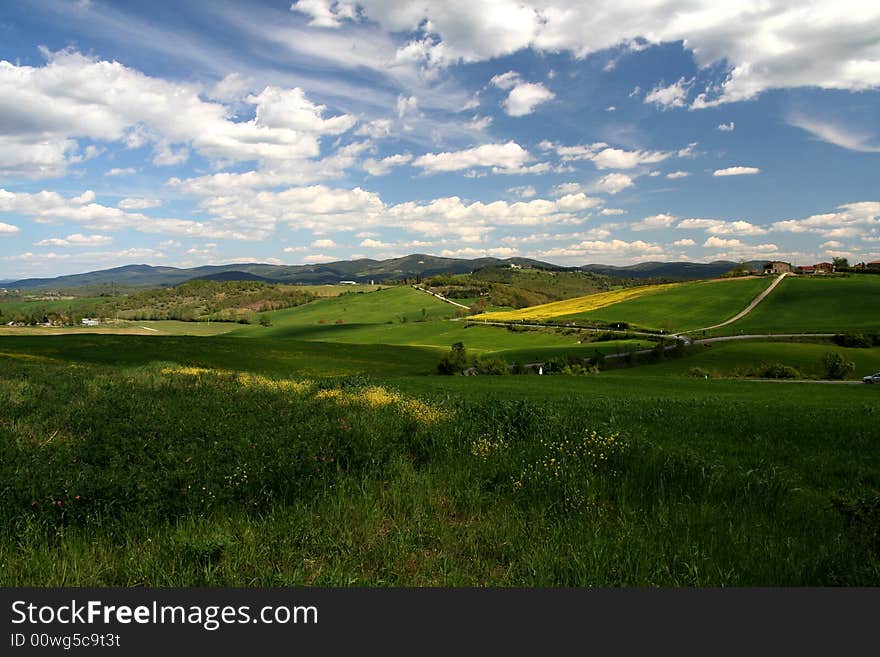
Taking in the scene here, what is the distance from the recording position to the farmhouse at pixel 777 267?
154875 mm

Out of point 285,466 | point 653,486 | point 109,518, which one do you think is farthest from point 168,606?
point 653,486

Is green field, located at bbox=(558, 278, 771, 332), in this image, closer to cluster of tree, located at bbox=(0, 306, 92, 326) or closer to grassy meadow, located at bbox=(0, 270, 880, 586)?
grassy meadow, located at bbox=(0, 270, 880, 586)

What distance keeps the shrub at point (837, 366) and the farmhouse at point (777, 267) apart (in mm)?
119999

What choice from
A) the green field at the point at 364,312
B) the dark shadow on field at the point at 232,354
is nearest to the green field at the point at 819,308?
the dark shadow on field at the point at 232,354

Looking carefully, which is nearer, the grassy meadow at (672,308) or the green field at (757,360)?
the green field at (757,360)

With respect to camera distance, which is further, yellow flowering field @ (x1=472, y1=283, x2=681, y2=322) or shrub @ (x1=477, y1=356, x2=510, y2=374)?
yellow flowering field @ (x1=472, y1=283, x2=681, y2=322)

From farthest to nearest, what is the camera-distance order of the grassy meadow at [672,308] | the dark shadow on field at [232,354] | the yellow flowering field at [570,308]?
the yellow flowering field at [570,308]
the grassy meadow at [672,308]
the dark shadow on field at [232,354]

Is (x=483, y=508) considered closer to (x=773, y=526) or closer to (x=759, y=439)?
(x=773, y=526)

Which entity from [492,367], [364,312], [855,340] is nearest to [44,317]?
[364,312]

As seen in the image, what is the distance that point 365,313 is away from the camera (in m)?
168

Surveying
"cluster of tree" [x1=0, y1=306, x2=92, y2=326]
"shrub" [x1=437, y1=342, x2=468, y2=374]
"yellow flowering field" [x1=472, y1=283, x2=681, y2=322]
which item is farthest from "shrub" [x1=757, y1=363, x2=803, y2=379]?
"cluster of tree" [x1=0, y1=306, x2=92, y2=326]

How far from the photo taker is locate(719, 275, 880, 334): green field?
85.4 m

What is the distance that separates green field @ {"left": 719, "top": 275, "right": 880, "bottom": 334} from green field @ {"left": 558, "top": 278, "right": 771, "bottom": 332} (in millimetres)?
6193

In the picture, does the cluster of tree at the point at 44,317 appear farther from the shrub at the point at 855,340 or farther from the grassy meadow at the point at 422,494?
the shrub at the point at 855,340
